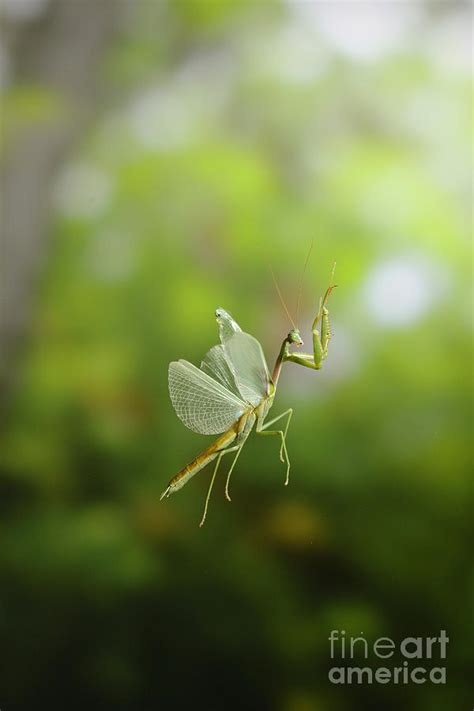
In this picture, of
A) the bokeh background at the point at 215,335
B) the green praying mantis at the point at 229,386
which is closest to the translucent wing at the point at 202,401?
the green praying mantis at the point at 229,386

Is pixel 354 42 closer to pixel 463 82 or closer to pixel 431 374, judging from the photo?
pixel 463 82

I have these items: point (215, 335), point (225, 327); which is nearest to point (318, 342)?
point (225, 327)

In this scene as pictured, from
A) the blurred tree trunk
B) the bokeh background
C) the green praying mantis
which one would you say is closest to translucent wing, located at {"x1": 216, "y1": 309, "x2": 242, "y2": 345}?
the green praying mantis

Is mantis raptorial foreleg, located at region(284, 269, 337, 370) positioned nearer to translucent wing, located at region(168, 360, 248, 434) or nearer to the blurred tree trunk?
translucent wing, located at region(168, 360, 248, 434)

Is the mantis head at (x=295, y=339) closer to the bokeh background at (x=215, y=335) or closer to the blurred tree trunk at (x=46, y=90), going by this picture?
the bokeh background at (x=215, y=335)

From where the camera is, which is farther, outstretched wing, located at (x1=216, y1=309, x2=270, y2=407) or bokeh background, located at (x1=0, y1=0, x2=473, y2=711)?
bokeh background, located at (x1=0, y1=0, x2=473, y2=711)

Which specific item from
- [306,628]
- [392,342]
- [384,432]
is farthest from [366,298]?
[306,628]

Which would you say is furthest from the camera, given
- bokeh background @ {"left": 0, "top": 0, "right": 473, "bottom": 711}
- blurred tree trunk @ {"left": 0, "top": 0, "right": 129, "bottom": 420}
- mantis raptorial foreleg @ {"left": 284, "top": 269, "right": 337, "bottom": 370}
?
blurred tree trunk @ {"left": 0, "top": 0, "right": 129, "bottom": 420}
